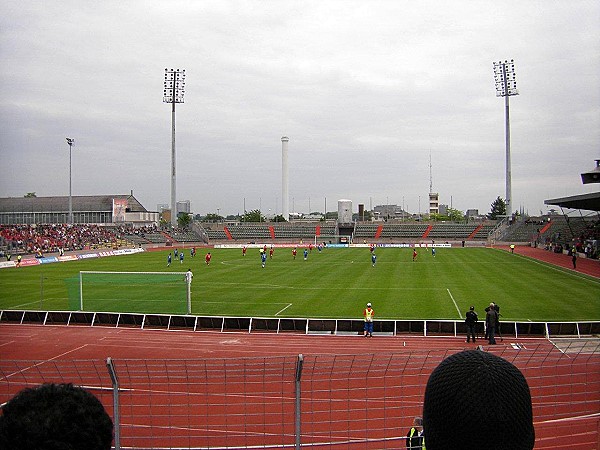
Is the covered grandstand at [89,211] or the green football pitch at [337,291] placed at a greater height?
the covered grandstand at [89,211]

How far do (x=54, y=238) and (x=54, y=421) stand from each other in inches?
2699

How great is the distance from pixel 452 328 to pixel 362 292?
10153 millimetres

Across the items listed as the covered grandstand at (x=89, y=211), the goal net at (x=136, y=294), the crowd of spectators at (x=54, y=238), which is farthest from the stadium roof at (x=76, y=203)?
the goal net at (x=136, y=294)

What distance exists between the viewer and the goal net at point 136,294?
968 inches

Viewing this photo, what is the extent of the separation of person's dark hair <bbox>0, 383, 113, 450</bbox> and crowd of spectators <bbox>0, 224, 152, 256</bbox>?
4949cm

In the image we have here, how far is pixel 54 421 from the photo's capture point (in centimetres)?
219

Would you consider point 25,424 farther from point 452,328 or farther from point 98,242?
point 98,242

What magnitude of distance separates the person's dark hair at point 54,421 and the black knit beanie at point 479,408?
145cm

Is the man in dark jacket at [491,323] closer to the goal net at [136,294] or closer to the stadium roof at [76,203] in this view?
the goal net at [136,294]

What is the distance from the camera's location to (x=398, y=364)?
13094 mm

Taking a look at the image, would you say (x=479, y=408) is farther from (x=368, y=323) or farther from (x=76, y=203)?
(x=76, y=203)

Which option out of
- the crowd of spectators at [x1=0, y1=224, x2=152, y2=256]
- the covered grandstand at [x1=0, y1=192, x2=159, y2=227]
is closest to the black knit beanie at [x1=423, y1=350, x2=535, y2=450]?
the crowd of spectators at [x1=0, y1=224, x2=152, y2=256]

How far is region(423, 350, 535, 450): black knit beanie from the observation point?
6.42 ft

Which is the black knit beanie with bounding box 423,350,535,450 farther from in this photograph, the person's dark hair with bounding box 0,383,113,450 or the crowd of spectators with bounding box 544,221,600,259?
the crowd of spectators with bounding box 544,221,600,259
